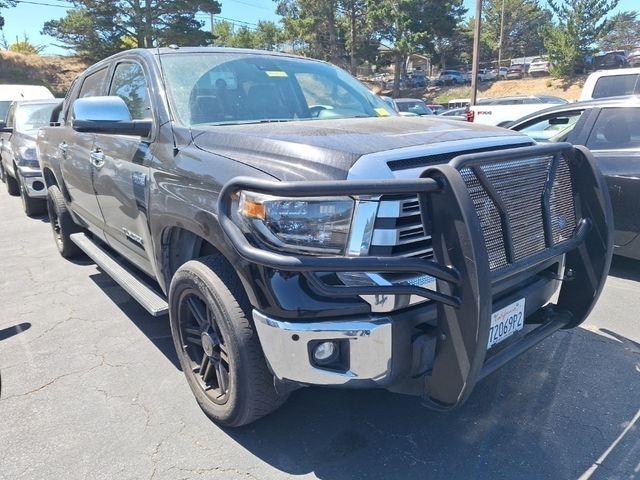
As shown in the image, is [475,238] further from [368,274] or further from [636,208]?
[636,208]

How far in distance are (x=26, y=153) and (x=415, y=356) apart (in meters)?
7.96

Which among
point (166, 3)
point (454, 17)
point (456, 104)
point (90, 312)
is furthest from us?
point (454, 17)

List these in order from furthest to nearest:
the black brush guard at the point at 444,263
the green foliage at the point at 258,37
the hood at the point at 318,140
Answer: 1. the green foliage at the point at 258,37
2. the hood at the point at 318,140
3. the black brush guard at the point at 444,263

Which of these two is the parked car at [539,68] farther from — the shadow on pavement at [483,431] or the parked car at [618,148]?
the shadow on pavement at [483,431]

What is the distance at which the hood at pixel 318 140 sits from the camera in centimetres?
217

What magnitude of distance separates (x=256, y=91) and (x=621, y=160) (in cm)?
349

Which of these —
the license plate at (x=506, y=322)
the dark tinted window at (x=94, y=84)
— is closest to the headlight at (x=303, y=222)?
the license plate at (x=506, y=322)

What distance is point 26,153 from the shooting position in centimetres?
805

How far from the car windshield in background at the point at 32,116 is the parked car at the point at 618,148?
8291mm

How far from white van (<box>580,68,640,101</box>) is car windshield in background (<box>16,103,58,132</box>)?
30.2 ft

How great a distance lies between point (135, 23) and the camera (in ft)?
117

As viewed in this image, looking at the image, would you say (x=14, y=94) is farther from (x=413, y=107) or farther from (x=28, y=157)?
(x=413, y=107)

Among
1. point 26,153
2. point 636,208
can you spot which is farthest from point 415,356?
point 26,153

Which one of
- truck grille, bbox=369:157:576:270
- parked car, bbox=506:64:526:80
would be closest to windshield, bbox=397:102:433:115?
truck grille, bbox=369:157:576:270
